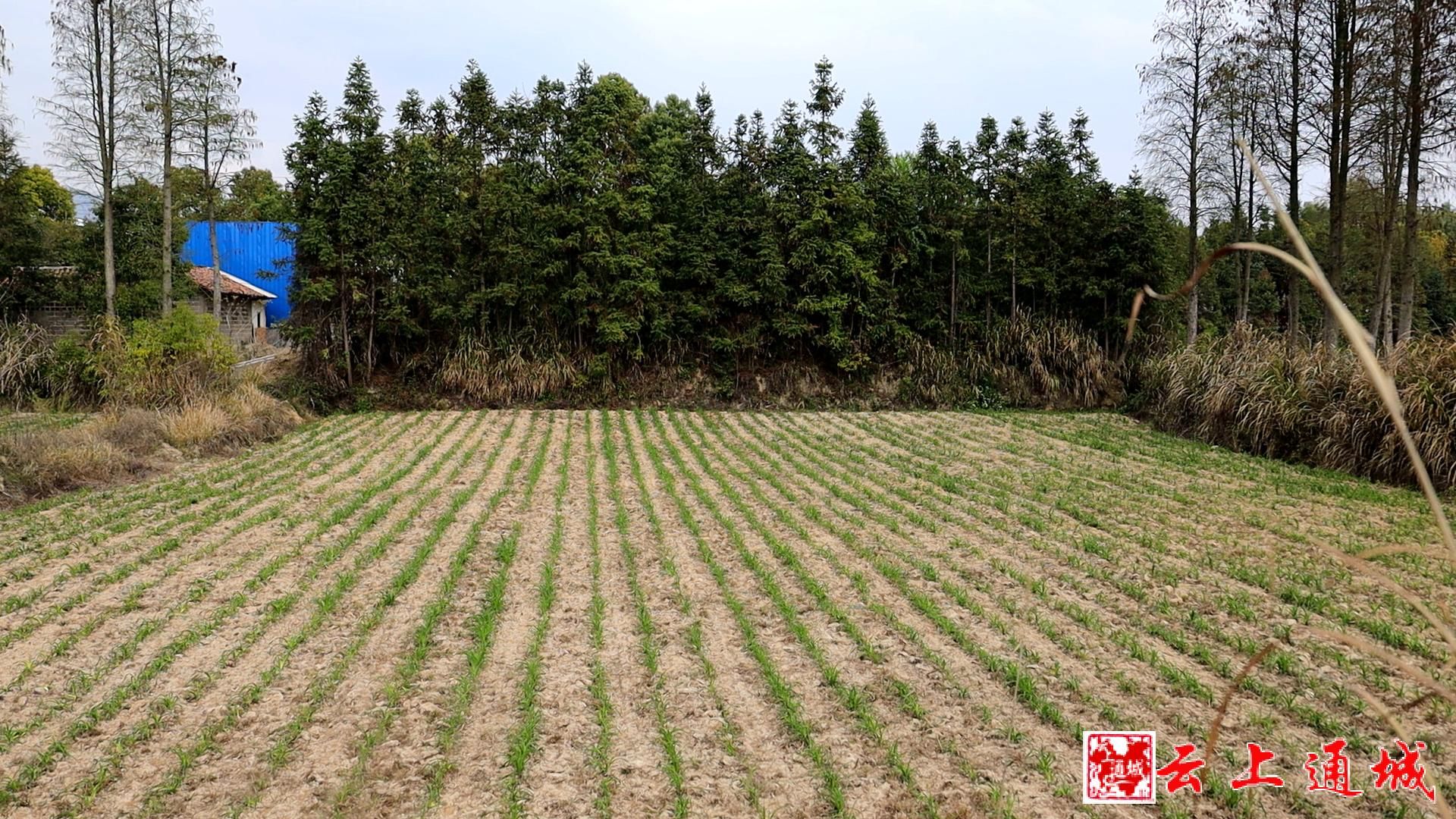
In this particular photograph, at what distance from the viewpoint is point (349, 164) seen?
46.0ft

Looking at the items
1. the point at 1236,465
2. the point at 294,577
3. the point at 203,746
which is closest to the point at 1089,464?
the point at 1236,465

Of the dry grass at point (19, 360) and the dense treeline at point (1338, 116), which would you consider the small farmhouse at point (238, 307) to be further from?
the dense treeline at point (1338, 116)

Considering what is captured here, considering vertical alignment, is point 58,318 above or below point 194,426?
above

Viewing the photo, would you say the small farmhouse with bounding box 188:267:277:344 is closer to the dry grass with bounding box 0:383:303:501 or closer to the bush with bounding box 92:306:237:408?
the bush with bounding box 92:306:237:408

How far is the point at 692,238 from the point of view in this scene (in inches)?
639

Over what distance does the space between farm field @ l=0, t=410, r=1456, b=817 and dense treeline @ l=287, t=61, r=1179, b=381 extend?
752 cm

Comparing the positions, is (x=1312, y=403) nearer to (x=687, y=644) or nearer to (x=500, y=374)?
(x=687, y=644)

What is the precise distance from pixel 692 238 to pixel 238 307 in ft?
42.5

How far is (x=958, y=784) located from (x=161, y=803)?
10.4 feet

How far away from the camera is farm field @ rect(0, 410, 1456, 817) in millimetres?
3287

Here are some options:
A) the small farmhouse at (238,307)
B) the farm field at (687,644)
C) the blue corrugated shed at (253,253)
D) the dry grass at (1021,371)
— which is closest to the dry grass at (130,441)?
the farm field at (687,644)

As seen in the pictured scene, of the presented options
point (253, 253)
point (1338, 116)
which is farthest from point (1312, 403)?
point (253, 253)

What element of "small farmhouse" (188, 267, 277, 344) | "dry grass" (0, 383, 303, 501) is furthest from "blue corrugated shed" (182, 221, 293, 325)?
"dry grass" (0, 383, 303, 501)

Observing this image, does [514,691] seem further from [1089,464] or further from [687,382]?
[687,382]
